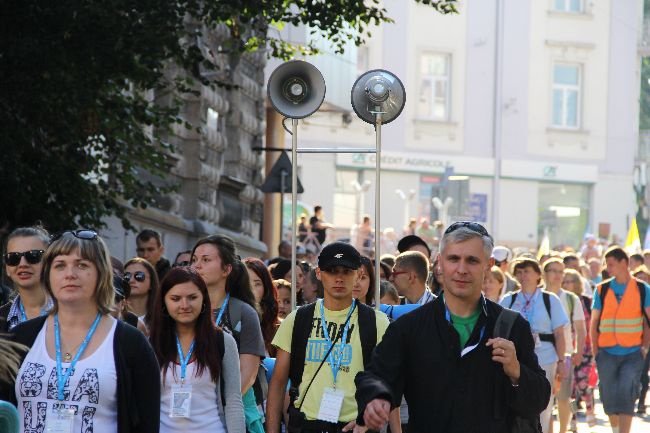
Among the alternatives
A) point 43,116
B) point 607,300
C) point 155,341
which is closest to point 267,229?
point 607,300

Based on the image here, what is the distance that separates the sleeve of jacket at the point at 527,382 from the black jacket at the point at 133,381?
4.38 feet

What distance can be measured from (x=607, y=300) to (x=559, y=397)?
1145mm

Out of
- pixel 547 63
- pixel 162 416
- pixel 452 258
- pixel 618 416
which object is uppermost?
pixel 547 63

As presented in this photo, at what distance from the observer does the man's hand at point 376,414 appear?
220 inches

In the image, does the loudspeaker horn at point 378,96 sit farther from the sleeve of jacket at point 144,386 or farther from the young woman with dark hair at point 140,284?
the sleeve of jacket at point 144,386

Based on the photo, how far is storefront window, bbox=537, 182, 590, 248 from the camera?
49875mm

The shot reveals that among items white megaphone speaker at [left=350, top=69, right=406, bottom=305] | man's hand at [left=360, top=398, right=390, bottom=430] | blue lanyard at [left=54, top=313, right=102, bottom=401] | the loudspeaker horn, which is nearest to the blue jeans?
white megaphone speaker at [left=350, top=69, right=406, bottom=305]

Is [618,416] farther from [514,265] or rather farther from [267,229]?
[267,229]

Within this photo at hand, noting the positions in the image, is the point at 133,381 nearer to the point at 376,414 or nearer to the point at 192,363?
the point at 376,414

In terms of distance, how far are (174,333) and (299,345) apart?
0.71 m

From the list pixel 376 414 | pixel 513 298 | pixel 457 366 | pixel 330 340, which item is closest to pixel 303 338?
pixel 330 340

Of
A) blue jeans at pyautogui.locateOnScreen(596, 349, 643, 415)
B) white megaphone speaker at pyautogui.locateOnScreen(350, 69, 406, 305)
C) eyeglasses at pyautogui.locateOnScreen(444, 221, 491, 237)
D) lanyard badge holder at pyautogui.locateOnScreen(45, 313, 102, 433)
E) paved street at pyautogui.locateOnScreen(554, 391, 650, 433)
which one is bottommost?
paved street at pyautogui.locateOnScreen(554, 391, 650, 433)

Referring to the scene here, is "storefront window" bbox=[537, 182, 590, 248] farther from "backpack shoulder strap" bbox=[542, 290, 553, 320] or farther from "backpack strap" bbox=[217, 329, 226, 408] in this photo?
"backpack strap" bbox=[217, 329, 226, 408]

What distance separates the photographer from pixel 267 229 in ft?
103
